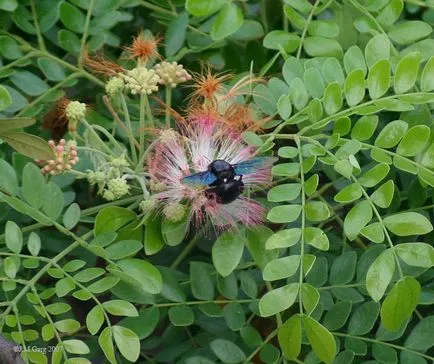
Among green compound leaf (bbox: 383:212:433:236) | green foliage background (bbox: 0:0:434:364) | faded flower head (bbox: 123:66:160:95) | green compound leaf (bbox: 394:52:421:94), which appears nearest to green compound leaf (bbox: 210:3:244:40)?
green foliage background (bbox: 0:0:434:364)

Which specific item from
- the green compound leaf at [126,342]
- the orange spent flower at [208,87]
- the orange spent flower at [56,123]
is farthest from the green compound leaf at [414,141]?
the orange spent flower at [56,123]

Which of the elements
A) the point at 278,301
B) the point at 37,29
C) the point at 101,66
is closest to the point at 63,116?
the point at 101,66

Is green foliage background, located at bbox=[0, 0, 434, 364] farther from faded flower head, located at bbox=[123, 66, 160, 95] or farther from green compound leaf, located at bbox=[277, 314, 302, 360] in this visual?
faded flower head, located at bbox=[123, 66, 160, 95]

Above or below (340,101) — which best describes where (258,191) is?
below

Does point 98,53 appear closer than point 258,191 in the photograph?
No

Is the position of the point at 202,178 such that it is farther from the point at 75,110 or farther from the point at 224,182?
the point at 75,110

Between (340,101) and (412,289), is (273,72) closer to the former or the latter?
(340,101)

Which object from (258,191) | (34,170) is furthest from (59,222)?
(258,191)

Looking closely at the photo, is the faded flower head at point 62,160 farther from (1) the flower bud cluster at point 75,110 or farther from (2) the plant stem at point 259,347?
(2) the plant stem at point 259,347
